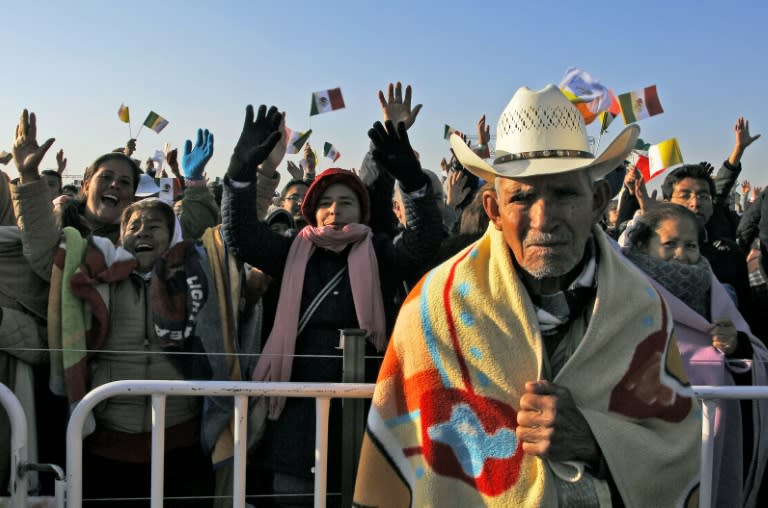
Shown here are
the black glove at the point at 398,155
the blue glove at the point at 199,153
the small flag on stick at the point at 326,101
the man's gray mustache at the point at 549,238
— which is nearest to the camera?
the man's gray mustache at the point at 549,238

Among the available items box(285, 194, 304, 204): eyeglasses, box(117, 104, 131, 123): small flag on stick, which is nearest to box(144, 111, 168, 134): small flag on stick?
box(117, 104, 131, 123): small flag on stick

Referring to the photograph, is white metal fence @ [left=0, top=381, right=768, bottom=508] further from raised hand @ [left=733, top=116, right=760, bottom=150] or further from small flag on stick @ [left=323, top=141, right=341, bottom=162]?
small flag on stick @ [left=323, top=141, right=341, bottom=162]

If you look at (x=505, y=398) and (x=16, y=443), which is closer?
(x=505, y=398)

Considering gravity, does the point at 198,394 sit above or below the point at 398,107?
below

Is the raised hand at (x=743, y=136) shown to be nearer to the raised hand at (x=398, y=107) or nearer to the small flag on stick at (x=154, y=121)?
the raised hand at (x=398, y=107)

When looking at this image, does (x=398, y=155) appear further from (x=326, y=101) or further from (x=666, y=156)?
(x=326, y=101)

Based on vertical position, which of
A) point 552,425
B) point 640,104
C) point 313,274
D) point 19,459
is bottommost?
point 19,459

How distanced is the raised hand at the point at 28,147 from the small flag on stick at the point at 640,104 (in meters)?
6.88

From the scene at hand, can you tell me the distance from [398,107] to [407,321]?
2.00 meters

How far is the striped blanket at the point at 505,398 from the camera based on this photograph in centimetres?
193

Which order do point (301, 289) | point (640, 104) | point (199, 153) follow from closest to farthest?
point (301, 289), point (199, 153), point (640, 104)

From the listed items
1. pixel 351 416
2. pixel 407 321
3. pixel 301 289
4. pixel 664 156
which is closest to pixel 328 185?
pixel 301 289

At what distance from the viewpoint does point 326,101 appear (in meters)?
9.70

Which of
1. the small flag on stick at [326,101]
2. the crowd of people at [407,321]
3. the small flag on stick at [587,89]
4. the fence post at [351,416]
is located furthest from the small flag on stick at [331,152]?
the fence post at [351,416]
